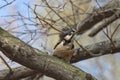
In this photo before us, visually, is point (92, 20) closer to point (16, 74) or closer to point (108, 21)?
point (108, 21)

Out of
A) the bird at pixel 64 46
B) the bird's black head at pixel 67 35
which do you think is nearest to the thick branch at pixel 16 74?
the bird at pixel 64 46

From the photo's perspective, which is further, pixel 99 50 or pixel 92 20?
pixel 92 20

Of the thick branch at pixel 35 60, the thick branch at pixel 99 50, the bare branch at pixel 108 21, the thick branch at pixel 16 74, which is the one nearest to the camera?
the thick branch at pixel 35 60

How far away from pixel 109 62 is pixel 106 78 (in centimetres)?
82

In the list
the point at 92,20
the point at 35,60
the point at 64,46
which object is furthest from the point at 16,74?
the point at 92,20

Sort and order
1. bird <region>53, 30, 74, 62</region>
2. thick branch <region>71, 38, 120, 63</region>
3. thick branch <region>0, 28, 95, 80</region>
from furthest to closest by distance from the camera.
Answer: thick branch <region>71, 38, 120, 63</region>
bird <region>53, 30, 74, 62</region>
thick branch <region>0, 28, 95, 80</region>

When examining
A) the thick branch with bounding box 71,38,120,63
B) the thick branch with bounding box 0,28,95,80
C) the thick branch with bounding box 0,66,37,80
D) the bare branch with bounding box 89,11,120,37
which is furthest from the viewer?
the bare branch with bounding box 89,11,120,37

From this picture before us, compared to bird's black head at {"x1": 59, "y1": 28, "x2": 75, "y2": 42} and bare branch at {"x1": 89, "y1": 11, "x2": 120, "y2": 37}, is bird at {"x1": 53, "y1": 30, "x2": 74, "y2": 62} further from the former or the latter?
bare branch at {"x1": 89, "y1": 11, "x2": 120, "y2": 37}

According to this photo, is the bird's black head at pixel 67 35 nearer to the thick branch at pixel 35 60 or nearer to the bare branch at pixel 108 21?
the thick branch at pixel 35 60

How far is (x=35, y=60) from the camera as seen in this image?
3.21m

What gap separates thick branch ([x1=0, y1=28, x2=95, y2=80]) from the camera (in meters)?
3.12

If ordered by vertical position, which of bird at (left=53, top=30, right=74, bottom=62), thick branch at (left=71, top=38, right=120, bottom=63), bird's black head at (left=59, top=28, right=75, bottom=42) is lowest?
thick branch at (left=71, top=38, right=120, bottom=63)

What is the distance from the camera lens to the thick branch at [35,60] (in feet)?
10.2

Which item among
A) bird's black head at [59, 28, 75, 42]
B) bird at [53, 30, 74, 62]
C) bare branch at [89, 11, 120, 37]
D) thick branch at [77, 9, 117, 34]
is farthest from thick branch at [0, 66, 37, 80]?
bare branch at [89, 11, 120, 37]
